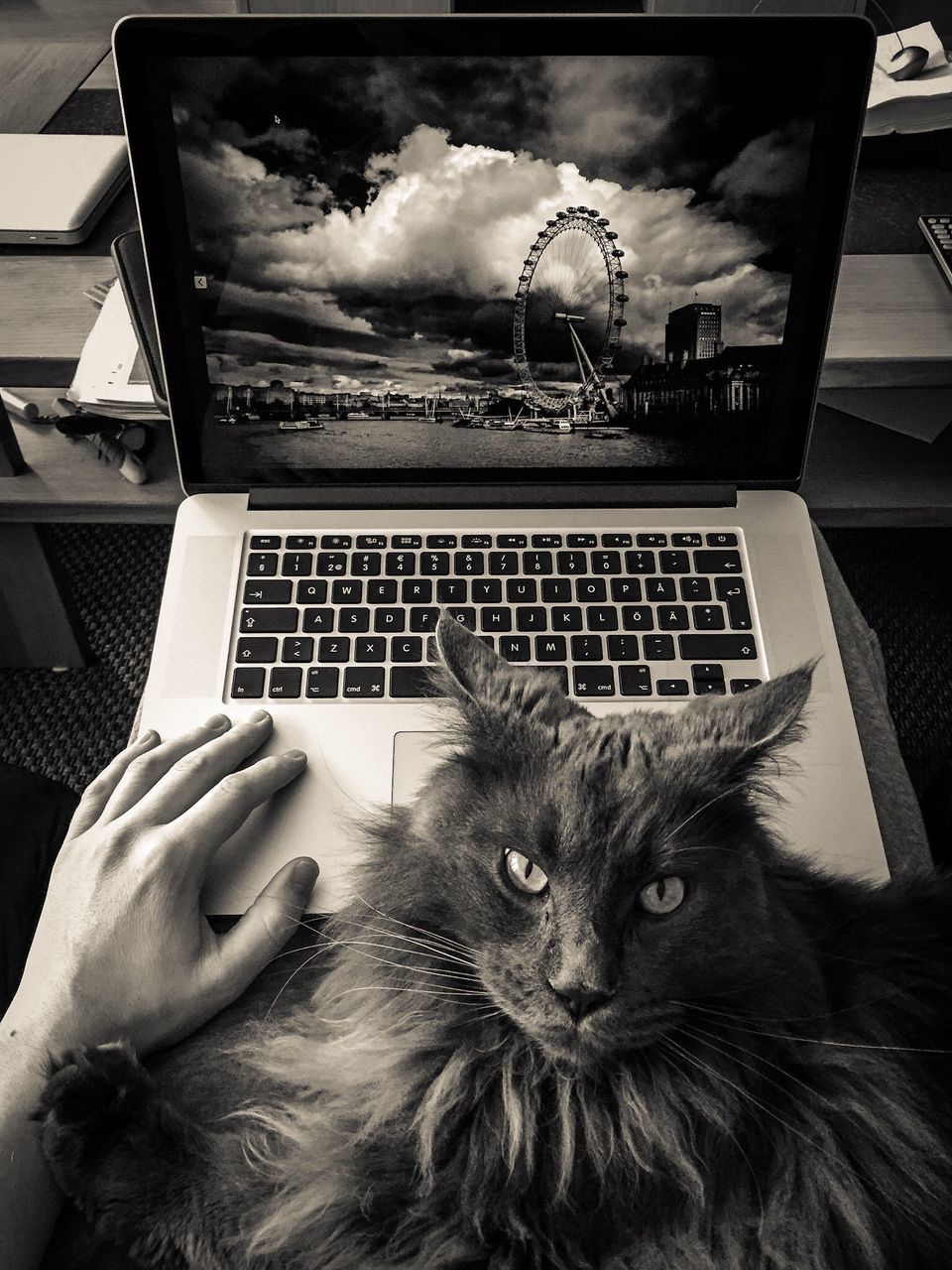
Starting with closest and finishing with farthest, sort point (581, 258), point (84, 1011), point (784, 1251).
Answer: point (784, 1251), point (84, 1011), point (581, 258)

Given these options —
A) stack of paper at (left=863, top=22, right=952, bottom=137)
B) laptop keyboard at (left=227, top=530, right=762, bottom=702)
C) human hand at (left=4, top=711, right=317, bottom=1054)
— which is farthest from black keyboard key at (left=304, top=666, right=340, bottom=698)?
stack of paper at (left=863, top=22, right=952, bottom=137)

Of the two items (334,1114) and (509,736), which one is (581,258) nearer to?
(509,736)

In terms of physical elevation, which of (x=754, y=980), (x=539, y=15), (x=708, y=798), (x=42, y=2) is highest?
(x=42, y=2)

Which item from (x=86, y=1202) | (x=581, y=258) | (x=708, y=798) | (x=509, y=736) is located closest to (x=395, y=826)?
(x=509, y=736)

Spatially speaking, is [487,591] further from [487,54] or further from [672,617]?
[487,54]

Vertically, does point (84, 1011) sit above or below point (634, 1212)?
above

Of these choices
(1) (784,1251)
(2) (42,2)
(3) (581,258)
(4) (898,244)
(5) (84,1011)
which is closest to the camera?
(1) (784,1251)

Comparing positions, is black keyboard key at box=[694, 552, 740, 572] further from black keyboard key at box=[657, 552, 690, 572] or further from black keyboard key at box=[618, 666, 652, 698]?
black keyboard key at box=[618, 666, 652, 698]
